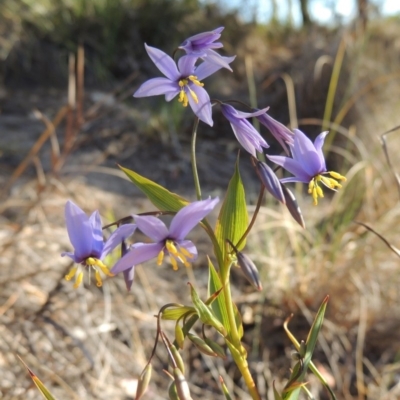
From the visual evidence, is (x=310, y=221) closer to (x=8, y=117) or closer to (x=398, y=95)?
(x=398, y=95)

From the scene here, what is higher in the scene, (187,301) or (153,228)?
(153,228)

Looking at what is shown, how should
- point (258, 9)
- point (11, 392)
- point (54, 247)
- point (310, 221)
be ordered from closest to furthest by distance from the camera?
1. point (11, 392)
2. point (54, 247)
3. point (310, 221)
4. point (258, 9)

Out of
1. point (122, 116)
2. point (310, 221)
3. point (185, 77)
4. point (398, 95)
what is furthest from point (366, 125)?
point (185, 77)

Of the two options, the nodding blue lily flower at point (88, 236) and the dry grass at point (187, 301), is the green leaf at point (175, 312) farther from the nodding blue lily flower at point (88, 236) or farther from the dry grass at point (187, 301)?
the dry grass at point (187, 301)

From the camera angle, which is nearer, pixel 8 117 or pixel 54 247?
pixel 54 247

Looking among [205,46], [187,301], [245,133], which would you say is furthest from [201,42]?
[187,301]

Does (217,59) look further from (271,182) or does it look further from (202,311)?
(202,311)

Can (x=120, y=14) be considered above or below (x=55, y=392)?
above
